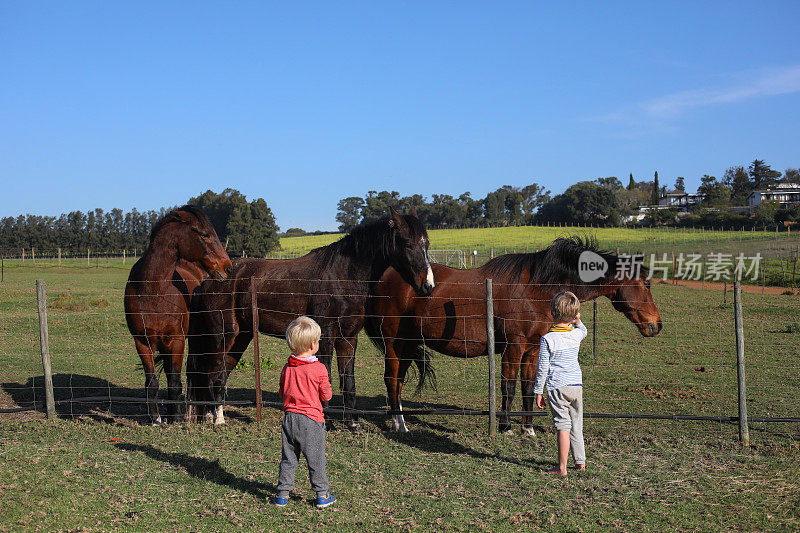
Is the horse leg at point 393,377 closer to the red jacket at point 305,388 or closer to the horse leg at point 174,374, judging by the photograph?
the horse leg at point 174,374

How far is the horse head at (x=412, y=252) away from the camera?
21.0ft

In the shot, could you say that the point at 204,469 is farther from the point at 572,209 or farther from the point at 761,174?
the point at 761,174

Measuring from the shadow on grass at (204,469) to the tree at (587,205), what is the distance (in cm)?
6631

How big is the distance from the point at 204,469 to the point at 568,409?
10.3 ft

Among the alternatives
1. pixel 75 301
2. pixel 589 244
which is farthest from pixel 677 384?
pixel 75 301

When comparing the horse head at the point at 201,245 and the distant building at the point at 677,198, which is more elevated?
the distant building at the point at 677,198

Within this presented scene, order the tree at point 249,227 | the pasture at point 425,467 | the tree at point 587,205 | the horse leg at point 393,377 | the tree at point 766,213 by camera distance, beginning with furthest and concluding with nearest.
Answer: the tree at point 587,205
the tree at point 766,213
the tree at point 249,227
the horse leg at point 393,377
the pasture at point 425,467

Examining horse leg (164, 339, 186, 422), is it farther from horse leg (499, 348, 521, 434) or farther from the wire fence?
horse leg (499, 348, 521, 434)

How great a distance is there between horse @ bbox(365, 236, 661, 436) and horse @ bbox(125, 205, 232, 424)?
6.82 ft

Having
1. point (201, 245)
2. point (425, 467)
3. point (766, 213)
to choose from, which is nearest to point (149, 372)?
point (201, 245)

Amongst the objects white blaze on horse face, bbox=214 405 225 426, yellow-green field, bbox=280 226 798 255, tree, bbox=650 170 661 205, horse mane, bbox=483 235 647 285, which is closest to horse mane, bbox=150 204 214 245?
white blaze on horse face, bbox=214 405 225 426

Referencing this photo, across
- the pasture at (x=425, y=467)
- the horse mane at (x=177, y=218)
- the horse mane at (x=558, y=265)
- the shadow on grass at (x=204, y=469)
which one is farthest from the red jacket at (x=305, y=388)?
the horse mane at (x=558, y=265)

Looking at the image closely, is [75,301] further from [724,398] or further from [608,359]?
[724,398]

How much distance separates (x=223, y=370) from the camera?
688 cm
